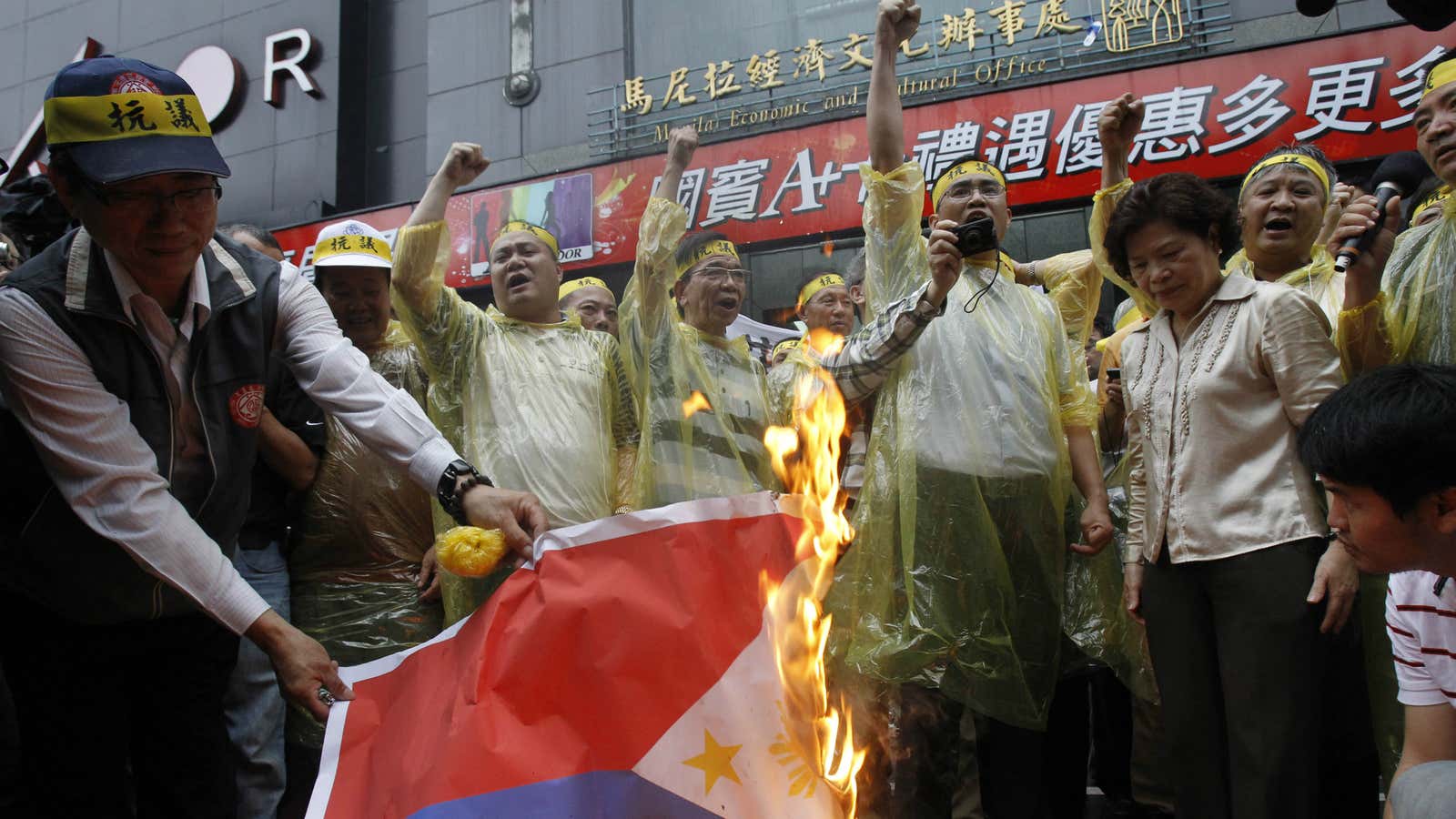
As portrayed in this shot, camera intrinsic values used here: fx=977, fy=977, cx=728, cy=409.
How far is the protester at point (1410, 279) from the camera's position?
235 centimetres

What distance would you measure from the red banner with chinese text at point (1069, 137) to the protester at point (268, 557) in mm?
6813

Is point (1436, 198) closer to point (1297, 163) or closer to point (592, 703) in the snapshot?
point (1297, 163)

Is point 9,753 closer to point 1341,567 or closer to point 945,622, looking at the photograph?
point 945,622

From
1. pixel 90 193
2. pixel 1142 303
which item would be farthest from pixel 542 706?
pixel 1142 303

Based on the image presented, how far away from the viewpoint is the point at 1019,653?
265 centimetres

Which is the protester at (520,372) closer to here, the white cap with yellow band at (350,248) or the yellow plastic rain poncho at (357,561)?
the yellow plastic rain poncho at (357,561)

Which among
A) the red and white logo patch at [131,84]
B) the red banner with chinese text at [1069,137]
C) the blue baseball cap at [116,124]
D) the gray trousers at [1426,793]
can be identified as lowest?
the gray trousers at [1426,793]

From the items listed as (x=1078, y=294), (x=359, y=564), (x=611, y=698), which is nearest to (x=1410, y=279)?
(x=1078, y=294)

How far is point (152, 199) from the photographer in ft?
5.94

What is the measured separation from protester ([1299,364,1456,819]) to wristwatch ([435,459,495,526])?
160 cm

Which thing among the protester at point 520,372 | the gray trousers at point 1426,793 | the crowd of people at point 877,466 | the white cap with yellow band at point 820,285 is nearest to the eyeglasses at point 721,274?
the crowd of people at point 877,466

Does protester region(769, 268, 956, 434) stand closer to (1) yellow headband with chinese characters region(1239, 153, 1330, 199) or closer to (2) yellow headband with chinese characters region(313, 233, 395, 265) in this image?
(1) yellow headband with chinese characters region(1239, 153, 1330, 199)

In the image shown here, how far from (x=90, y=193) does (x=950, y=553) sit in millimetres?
2154

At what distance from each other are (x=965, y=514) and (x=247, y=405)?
1803 millimetres
